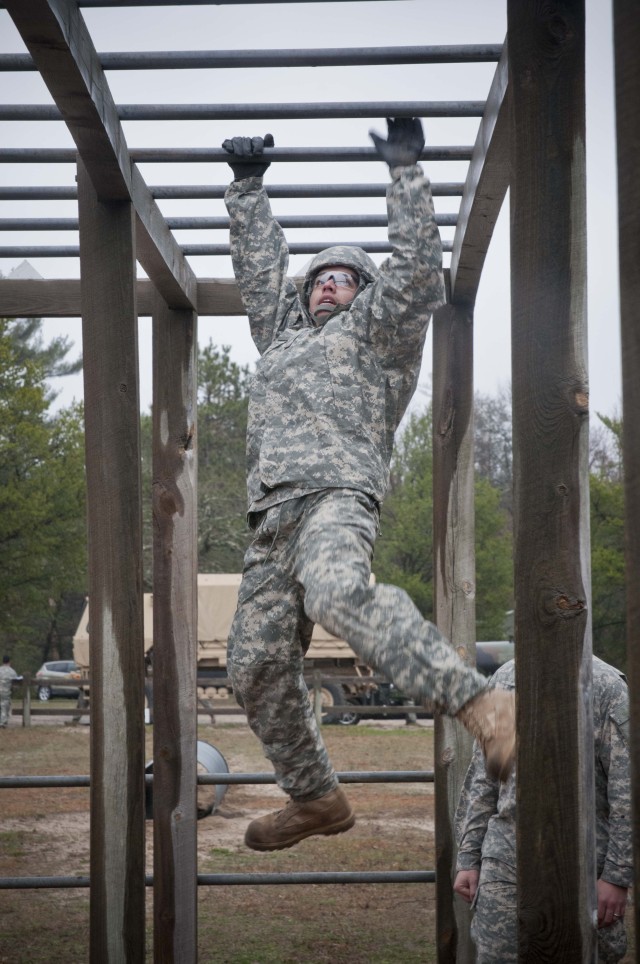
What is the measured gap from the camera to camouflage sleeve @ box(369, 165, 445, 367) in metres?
3.14

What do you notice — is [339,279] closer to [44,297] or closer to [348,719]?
[44,297]

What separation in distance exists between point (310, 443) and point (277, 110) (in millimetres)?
1030

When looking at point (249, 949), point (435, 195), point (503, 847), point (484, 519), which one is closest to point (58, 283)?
point (435, 195)

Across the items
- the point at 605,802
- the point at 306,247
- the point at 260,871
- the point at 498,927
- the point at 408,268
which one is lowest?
the point at 260,871

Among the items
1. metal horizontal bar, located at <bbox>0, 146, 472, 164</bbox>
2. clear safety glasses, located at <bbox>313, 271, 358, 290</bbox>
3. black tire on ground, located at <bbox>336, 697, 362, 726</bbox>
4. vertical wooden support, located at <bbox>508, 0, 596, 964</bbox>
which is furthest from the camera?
black tire on ground, located at <bbox>336, 697, 362, 726</bbox>

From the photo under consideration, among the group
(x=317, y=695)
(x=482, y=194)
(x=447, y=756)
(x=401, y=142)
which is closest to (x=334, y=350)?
(x=401, y=142)

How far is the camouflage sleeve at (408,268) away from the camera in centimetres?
314

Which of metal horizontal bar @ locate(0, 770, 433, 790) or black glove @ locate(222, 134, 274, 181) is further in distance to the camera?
metal horizontal bar @ locate(0, 770, 433, 790)

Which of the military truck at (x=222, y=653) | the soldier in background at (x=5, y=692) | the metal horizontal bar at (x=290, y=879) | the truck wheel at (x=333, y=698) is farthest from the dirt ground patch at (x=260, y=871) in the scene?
the military truck at (x=222, y=653)

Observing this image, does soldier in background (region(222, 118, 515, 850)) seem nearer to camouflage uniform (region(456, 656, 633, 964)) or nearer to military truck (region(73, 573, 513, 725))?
camouflage uniform (region(456, 656, 633, 964))

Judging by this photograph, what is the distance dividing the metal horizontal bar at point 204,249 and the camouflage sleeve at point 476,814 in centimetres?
206

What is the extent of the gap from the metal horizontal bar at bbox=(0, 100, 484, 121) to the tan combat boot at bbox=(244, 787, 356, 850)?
2098mm

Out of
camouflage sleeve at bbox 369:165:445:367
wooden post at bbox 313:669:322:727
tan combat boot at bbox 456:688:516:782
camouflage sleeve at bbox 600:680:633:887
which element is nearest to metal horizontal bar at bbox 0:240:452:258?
camouflage sleeve at bbox 369:165:445:367

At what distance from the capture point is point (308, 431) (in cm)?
326
